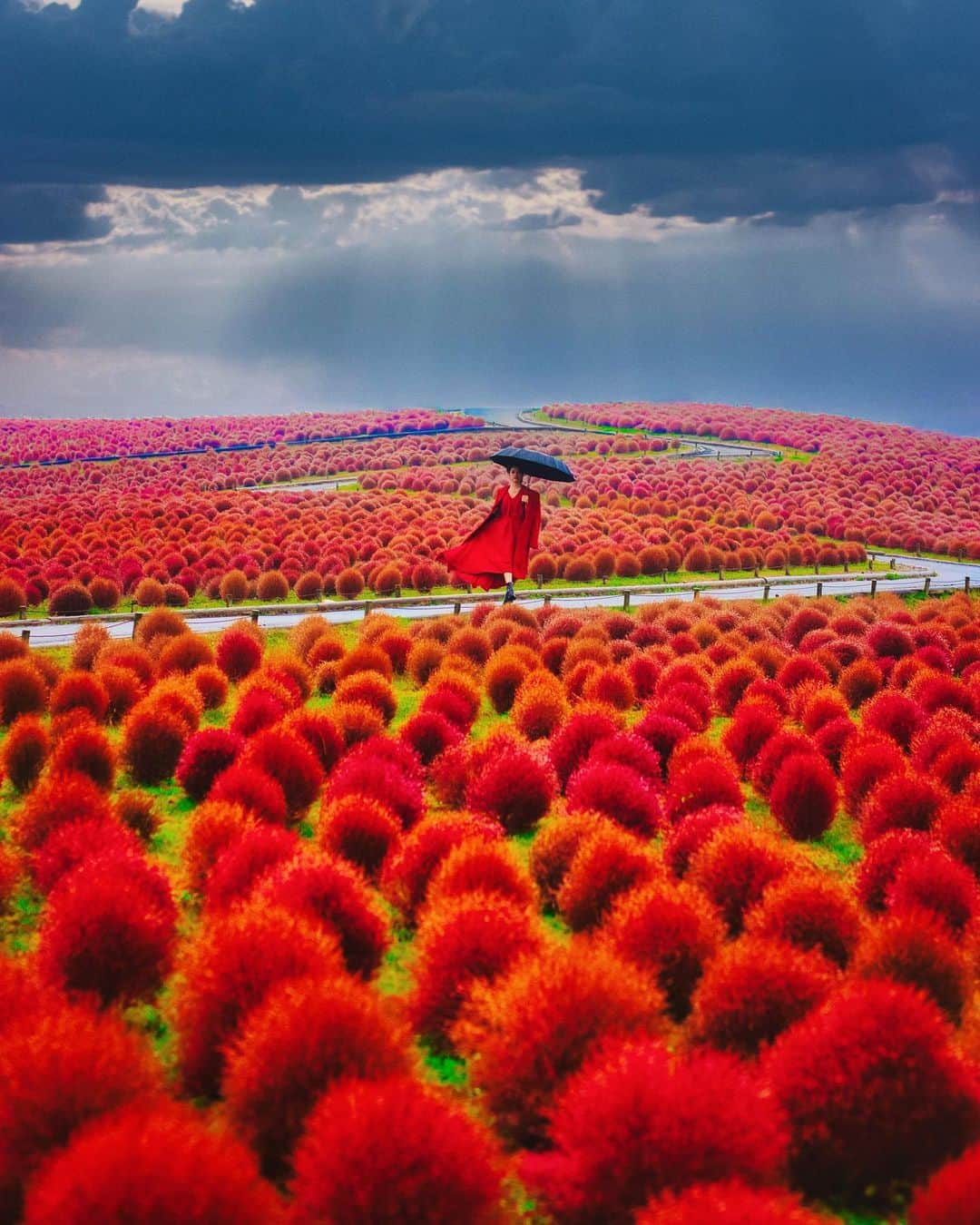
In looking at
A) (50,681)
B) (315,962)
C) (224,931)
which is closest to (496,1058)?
(315,962)

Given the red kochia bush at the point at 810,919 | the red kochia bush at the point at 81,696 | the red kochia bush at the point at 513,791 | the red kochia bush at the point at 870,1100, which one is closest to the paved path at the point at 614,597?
the red kochia bush at the point at 81,696

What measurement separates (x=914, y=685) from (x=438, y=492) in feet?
105

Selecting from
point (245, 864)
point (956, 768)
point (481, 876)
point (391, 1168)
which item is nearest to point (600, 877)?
point (481, 876)

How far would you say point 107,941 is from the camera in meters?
7.02

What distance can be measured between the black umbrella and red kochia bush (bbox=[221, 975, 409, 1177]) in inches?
505

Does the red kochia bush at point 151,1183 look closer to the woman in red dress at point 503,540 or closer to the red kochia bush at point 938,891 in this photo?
the red kochia bush at point 938,891

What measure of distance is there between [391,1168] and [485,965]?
8.02 ft

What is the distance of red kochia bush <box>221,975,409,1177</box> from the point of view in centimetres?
538

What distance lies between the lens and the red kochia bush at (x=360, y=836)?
9.40 meters

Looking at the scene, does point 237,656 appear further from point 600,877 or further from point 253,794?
point 600,877

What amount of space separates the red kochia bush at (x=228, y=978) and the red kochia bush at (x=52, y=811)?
11.9 ft

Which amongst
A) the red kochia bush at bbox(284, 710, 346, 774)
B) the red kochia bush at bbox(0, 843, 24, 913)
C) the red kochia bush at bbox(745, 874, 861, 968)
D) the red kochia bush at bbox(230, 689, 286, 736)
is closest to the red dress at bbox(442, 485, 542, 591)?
the red kochia bush at bbox(230, 689, 286, 736)

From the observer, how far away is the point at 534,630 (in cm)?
1952

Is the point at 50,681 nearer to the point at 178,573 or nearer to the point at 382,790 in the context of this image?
the point at 382,790
